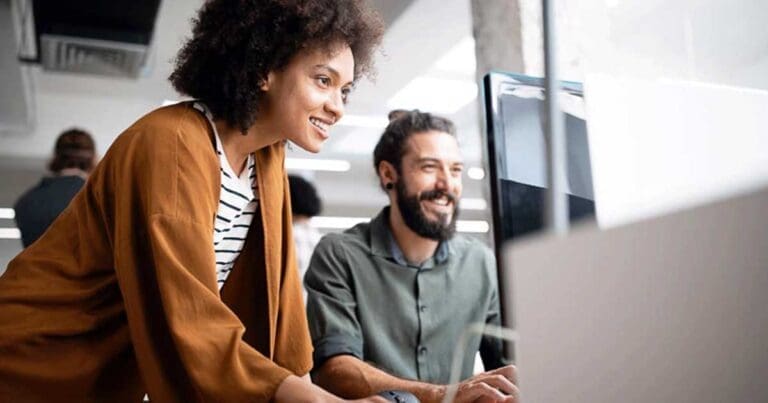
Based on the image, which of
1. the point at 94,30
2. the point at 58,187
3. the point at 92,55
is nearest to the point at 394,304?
the point at 58,187

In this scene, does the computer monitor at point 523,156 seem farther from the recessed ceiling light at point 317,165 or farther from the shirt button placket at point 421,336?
the recessed ceiling light at point 317,165

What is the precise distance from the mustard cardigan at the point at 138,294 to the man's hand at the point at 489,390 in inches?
10.3

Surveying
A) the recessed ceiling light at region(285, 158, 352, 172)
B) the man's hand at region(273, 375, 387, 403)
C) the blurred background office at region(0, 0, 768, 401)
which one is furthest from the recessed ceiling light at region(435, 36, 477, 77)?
the man's hand at region(273, 375, 387, 403)

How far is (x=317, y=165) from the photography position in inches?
307

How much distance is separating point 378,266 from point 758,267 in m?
1.34

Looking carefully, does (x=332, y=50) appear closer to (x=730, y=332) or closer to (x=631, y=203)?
(x=631, y=203)

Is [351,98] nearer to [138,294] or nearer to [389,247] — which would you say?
[389,247]

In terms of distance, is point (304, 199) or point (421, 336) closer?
point (421, 336)

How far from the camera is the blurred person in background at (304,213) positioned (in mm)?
3092

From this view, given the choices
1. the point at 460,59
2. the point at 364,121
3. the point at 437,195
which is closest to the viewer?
the point at 437,195

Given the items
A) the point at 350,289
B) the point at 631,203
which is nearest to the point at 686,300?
the point at 631,203

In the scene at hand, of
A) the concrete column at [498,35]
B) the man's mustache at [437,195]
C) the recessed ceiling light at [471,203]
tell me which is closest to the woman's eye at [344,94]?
the man's mustache at [437,195]

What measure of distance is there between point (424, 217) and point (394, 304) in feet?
0.81

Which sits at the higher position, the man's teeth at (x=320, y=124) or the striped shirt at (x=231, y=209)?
the man's teeth at (x=320, y=124)
